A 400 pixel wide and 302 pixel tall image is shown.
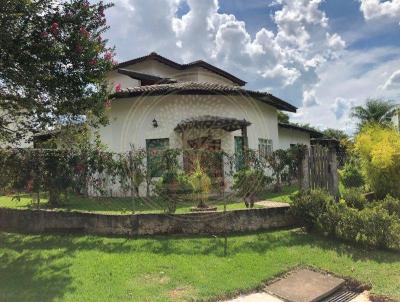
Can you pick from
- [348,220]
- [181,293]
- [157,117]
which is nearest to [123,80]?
[157,117]

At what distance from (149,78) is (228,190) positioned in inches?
385

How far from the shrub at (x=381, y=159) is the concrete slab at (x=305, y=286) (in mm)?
5961

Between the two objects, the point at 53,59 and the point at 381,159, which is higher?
the point at 53,59

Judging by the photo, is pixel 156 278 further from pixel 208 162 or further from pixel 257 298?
pixel 208 162

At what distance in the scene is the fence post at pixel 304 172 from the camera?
861 centimetres

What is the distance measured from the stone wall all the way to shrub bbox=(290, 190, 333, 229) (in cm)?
40

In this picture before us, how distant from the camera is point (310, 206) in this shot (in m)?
7.63

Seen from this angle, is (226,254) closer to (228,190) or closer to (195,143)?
(228,190)

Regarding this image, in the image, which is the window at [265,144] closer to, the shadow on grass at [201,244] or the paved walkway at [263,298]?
the shadow on grass at [201,244]

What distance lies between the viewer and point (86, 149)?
938 cm

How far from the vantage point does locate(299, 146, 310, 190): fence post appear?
28.2 ft

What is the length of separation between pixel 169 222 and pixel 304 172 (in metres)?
3.42

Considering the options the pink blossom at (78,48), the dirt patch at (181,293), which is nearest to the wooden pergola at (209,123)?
the pink blossom at (78,48)

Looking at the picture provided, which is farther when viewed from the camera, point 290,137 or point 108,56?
point 290,137
